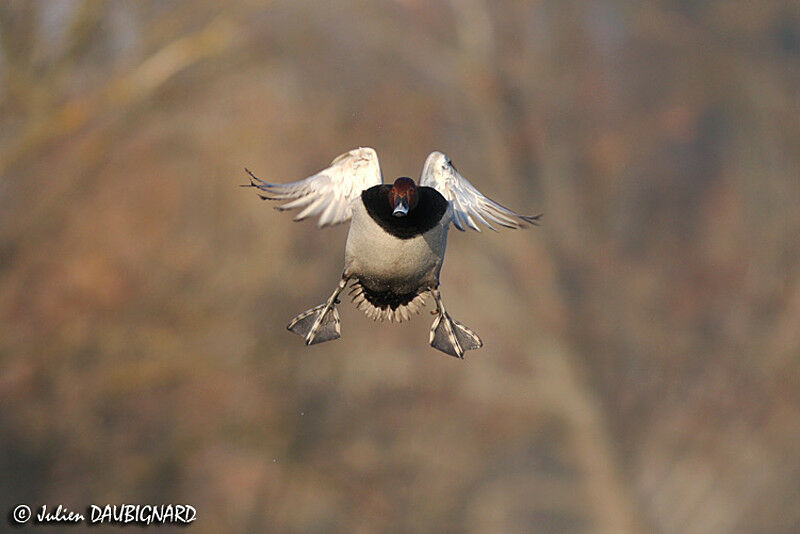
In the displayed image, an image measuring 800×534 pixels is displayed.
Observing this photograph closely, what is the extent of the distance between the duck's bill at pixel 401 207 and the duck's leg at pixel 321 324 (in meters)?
0.41

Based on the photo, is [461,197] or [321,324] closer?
[321,324]

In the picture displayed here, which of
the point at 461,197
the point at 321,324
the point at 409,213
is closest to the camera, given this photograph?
the point at 409,213

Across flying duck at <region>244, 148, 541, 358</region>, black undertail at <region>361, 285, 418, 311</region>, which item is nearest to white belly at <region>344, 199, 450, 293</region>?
flying duck at <region>244, 148, 541, 358</region>

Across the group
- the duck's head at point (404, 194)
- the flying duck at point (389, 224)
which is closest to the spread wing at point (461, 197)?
the flying duck at point (389, 224)

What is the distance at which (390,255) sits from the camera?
238 cm

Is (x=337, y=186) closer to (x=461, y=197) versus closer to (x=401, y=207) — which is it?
(x=461, y=197)

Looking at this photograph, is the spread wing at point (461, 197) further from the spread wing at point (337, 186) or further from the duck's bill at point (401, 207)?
the duck's bill at point (401, 207)

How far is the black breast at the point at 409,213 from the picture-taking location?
2.32 m

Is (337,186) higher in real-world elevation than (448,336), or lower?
higher

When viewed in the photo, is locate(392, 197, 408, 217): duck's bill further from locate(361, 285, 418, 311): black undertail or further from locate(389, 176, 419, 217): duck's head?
locate(361, 285, 418, 311): black undertail

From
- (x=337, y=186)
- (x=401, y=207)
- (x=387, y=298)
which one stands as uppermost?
(x=337, y=186)

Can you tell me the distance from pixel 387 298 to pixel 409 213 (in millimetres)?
416

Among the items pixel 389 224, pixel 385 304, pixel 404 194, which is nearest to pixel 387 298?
pixel 385 304

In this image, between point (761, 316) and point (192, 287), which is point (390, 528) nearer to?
point (192, 287)
